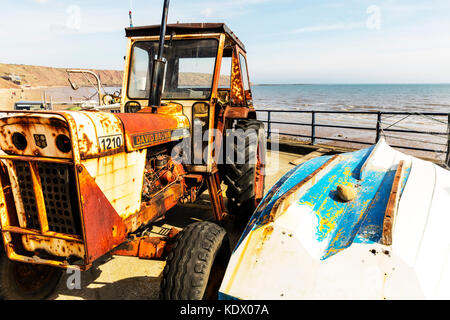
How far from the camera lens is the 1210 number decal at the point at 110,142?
195 cm

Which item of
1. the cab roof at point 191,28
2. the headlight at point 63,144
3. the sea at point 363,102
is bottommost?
the headlight at point 63,144

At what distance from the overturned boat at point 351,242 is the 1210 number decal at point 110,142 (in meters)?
1.15

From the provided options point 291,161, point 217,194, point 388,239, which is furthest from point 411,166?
point 291,161

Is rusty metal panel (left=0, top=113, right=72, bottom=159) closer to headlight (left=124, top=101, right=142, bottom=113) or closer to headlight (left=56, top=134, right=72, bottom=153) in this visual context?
headlight (left=56, top=134, right=72, bottom=153)

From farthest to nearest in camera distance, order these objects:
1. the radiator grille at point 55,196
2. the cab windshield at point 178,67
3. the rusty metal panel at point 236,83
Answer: the rusty metal panel at point 236,83
the cab windshield at point 178,67
the radiator grille at point 55,196

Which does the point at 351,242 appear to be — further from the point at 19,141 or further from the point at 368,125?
the point at 368,125

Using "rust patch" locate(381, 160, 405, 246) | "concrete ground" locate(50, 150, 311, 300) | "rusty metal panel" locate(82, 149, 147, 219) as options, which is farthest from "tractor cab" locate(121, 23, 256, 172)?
"rust patch" locate(381, 160, 405, 246)

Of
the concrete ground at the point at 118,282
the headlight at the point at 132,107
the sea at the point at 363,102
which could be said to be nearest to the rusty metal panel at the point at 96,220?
the concrete ground at the point at 118,282

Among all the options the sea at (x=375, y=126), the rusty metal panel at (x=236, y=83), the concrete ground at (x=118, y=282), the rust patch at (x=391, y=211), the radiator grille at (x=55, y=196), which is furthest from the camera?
the sea at (x=375, y=126)

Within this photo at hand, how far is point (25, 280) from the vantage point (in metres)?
2.36

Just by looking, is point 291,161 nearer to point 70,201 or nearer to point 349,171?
point 349,171

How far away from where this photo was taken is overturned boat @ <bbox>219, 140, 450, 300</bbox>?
1452 millimetres

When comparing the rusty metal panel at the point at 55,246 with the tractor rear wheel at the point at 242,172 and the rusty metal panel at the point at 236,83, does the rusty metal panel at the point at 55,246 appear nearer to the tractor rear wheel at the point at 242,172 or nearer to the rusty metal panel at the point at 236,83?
the tractor rear wheel at the point at 242,172

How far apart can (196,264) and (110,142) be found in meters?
1.06
